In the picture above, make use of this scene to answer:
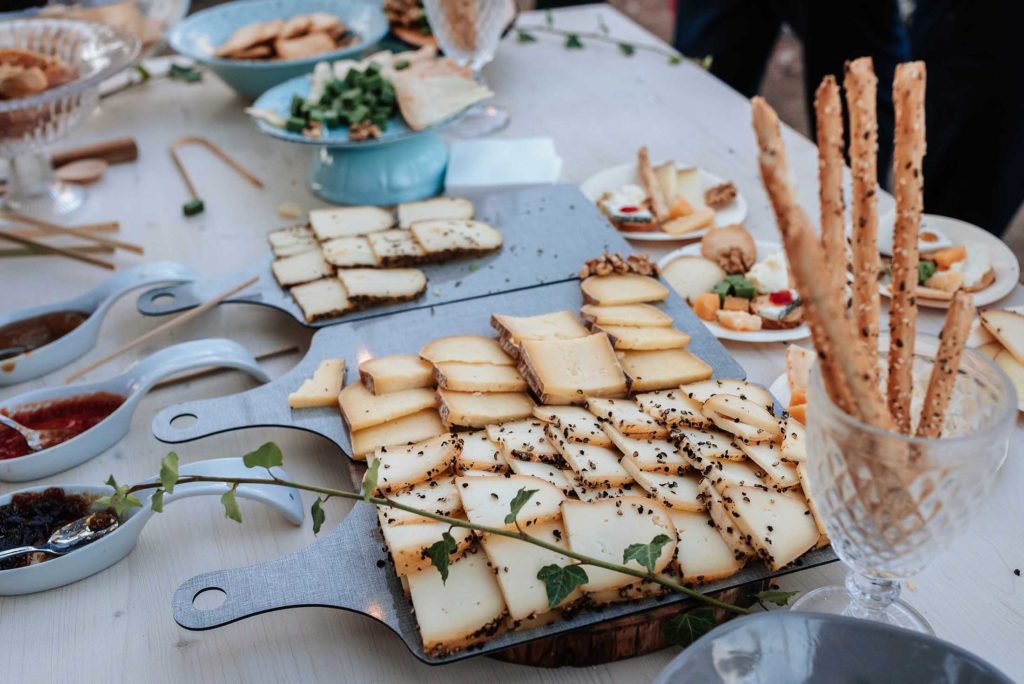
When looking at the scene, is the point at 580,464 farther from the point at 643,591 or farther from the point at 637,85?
the point at 637,85

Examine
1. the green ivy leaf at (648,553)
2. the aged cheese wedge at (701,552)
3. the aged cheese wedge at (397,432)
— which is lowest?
the aged cheese wedge at (397,432)

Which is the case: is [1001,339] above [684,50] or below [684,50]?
above

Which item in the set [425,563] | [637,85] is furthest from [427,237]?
[637,85]

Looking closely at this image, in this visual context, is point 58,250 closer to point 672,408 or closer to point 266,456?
point 266,456

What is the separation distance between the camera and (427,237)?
1.49m

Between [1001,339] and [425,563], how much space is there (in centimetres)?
84

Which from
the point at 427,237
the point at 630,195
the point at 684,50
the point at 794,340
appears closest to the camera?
the point at 794,340

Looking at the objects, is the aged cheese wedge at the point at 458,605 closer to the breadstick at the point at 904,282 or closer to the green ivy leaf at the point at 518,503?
the green ivy leaf at the point at 518,503

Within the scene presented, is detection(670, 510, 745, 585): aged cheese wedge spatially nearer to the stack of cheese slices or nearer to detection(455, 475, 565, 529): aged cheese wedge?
detection(455, 475, 565, 529): aged cheese wedge

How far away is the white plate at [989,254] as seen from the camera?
1328mm

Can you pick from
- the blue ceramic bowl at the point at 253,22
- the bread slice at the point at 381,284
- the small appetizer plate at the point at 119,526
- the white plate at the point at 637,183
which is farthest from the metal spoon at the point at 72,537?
the blue ceramic bowl at the point at 253,22

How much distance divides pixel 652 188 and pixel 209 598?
114 centimetres

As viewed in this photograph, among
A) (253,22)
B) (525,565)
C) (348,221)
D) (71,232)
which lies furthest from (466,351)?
(253,22)

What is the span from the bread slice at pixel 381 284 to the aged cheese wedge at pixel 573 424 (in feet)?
1.27
